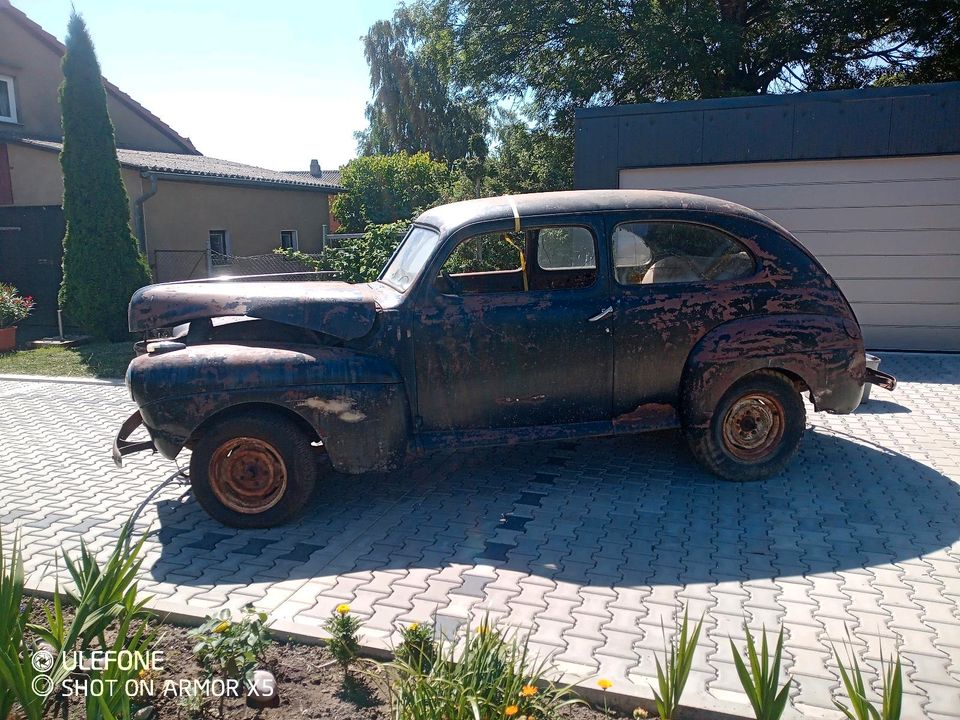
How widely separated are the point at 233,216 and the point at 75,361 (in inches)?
329

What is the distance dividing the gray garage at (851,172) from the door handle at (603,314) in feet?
20.4

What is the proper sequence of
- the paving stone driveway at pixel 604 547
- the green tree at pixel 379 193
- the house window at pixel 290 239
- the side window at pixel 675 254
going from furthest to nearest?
the green tree at pixel 379 193
the house window at pixel 290 239
the side window at pixel 675 254
the paving stone driveway at pixel 604 547

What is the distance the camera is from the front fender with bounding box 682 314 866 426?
5.25 meters

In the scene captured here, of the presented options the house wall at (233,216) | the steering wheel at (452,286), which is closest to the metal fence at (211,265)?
the house wall at (233,216)

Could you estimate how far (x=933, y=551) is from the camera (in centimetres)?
445

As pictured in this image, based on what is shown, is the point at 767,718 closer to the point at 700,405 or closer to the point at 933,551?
the point at 933,551

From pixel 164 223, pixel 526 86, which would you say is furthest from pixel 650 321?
pixel 526 86

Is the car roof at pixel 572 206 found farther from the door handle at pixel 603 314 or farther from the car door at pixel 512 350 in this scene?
the door handle at pixel 603 314

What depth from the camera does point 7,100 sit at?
18.4 m

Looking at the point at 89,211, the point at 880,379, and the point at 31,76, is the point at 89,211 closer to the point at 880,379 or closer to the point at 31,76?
the point at 31,76

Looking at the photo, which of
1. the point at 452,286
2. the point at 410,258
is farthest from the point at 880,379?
the point at 410,258

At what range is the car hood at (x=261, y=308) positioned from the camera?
4.96 metres

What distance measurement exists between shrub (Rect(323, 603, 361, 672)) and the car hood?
6.96 ft

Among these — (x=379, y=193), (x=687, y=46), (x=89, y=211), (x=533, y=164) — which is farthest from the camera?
(x=379, y=193)
